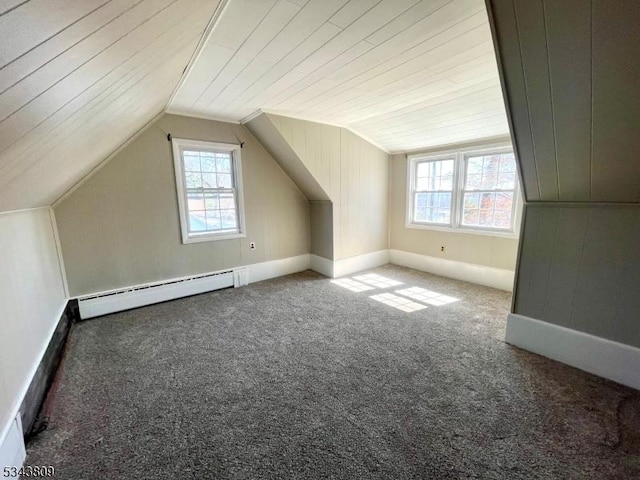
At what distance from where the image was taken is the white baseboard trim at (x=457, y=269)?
12.2 feet

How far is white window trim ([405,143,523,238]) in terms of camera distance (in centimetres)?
354

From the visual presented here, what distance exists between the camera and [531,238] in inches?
88.1

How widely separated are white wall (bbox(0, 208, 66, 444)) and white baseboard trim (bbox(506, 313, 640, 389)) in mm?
3345

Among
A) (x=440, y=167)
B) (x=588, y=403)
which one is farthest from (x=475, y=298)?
(x=440, y=167)

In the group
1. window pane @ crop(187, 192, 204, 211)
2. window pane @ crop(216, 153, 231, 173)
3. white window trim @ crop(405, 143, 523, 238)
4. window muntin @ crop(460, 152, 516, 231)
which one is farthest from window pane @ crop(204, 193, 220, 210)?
window muntin @ crop(460, 152, 516, 231)

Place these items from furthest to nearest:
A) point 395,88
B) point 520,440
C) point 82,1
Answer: point 395,88, point 520,440, point 82,1

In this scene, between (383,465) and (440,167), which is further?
(440,167)

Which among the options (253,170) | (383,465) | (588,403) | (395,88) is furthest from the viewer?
(253,170)

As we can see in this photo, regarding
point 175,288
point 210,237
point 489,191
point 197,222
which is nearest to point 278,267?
point 210,237

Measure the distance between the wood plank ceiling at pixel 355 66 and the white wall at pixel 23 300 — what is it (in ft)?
5.56

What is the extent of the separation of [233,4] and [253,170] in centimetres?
265

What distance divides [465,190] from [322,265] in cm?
244

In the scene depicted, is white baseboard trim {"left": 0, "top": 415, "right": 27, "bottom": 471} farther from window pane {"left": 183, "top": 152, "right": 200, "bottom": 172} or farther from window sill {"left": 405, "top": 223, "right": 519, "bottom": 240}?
window sill {"left": 405, "top": 223, "right": 519, "bottom": 240}

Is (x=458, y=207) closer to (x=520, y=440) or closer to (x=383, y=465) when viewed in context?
(x=520, y=440)
